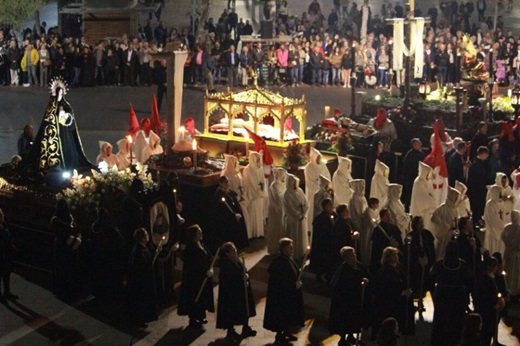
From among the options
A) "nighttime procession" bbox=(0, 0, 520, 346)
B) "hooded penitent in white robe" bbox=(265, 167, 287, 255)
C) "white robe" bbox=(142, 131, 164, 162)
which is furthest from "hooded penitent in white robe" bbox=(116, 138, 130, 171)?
"hooded penitent in white robe" bbox=(265, 167, 287, 255)

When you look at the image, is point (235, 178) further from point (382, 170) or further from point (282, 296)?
point (282, 296)


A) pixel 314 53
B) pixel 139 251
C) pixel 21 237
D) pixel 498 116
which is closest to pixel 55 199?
pixel 21 237

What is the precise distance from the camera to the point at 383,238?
50.5ft

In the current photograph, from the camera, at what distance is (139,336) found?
47.2ft

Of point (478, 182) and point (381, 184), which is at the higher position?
point (381, 184)

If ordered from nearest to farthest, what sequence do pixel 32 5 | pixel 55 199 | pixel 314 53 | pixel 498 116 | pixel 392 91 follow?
pixel 55 199 < pixel 498 116 < pixel 392 91 < pixel 314 53 < pixel 32 5

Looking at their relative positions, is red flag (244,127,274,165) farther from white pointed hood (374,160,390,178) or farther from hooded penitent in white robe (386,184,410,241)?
hooded penitent in white robe (386,184,410,241)

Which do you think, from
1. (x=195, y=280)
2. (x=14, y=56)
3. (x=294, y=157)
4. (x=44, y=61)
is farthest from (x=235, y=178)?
(x=14, y=56)

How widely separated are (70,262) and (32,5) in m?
24.8

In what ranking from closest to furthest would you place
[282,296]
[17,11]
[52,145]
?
[282,296] → [52,145] → [17,11]

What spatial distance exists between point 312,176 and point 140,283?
17.8 feet

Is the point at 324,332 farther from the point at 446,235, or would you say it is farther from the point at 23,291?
the point at 23,291

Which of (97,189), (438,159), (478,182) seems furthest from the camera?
(478,182)

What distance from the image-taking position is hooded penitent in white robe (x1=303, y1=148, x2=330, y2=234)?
Result: 19.1 m
